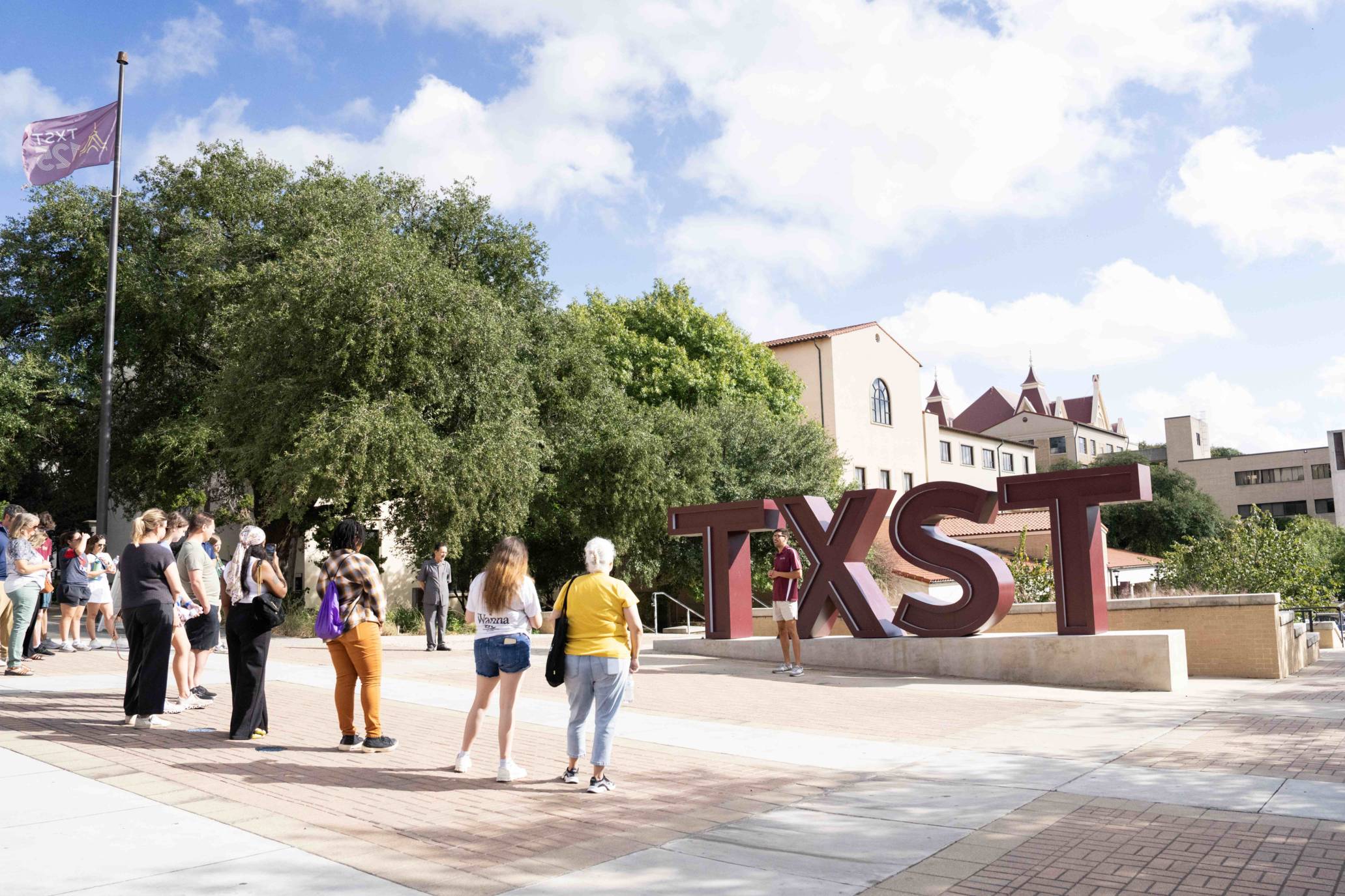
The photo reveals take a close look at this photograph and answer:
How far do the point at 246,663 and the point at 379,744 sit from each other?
4.22ft

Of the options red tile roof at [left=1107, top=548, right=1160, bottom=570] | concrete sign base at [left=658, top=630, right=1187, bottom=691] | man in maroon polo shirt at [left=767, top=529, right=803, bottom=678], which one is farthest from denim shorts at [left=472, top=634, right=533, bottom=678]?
red tile roof at [left=1107, top=548, right=1160, bottom=570]

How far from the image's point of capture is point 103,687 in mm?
11195

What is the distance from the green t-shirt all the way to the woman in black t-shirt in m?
0.38

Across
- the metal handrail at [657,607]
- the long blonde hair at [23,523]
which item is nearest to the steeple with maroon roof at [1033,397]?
the metal handrail at [657,607]

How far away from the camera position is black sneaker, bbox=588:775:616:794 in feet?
21.6

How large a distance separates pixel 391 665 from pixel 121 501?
53.6 feet

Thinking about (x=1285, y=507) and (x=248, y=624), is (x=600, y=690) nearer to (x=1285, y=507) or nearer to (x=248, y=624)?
(x=248, y=624)

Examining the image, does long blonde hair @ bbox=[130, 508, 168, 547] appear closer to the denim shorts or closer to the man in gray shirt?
the denim shorts

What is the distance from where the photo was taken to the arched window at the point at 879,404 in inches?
2045

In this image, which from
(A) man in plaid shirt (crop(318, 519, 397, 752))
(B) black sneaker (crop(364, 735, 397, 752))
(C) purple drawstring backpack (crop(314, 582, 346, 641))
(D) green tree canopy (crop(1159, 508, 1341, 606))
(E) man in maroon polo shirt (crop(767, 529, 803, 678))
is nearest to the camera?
(C) purple drawstring backpack (crop(314, 582, 346, 641))

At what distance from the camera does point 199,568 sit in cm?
907

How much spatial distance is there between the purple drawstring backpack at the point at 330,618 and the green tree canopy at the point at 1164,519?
61711mm

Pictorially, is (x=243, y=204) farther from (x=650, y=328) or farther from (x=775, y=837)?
(x=775, y=837)

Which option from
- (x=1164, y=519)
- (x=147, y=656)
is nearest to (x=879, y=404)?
(x=1164, y=519)
